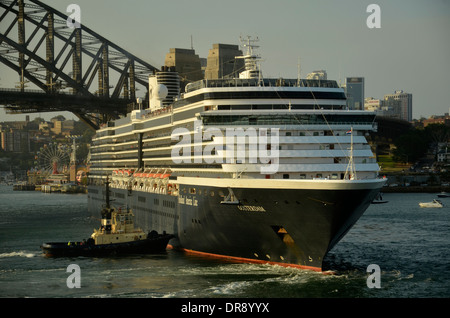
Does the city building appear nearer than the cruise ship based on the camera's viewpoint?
No

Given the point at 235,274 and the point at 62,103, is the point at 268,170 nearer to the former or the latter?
the point at 235,274

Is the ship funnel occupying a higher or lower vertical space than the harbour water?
higher

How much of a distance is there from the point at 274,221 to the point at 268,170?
267 centimetres

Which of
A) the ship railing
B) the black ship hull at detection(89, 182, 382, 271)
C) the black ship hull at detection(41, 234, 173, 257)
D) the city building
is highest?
the city building

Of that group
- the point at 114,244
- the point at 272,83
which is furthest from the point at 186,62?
the point at 272,83

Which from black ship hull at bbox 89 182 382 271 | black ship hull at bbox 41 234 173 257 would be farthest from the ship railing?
black ship hull at bbox 41 234 173 257

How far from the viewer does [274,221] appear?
35.9 meters

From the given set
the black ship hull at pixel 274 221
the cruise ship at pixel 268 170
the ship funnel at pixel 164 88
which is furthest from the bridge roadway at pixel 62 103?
the black ship hull at pixel 274 221

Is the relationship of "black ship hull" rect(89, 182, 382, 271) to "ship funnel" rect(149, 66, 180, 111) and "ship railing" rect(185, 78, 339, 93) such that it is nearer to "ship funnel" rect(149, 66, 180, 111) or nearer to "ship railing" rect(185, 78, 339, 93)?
"ship railing" rect(185, 78, 339, 93)

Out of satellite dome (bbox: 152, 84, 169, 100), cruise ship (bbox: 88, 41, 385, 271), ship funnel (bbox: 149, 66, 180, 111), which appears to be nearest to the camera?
cruise ship (bbox: 88, 41, 385, 271)

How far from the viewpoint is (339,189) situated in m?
33.8

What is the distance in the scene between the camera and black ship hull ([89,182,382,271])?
3441 cm
